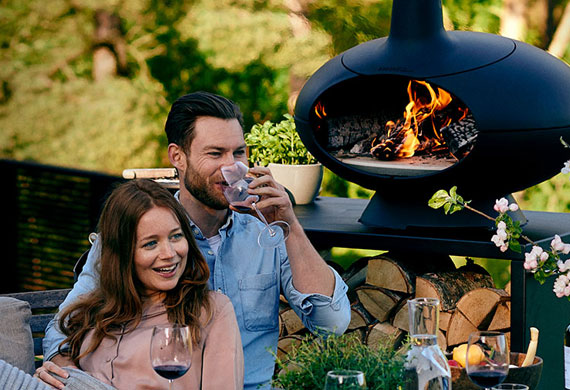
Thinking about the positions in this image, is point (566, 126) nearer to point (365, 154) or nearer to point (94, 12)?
point (365, 154)

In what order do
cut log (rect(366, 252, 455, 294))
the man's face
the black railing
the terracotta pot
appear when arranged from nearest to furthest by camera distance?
the man's face → cut log (rect(366, 252, 455, 294)) → the terracotta pot → the black railing

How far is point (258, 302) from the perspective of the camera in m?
2.57

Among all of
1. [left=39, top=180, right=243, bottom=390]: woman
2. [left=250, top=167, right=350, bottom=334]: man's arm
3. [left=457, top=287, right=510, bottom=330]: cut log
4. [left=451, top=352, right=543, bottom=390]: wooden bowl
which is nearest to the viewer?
[left=451, top=352, right=543, bottom=390]: wooden bowl

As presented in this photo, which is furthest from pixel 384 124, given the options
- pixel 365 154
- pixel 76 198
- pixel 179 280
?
pixel 76 198

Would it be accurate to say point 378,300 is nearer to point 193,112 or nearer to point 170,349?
point 193,112

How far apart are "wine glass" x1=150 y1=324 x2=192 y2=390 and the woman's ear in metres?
0.95

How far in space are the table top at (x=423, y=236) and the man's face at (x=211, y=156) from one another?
2.24 feet

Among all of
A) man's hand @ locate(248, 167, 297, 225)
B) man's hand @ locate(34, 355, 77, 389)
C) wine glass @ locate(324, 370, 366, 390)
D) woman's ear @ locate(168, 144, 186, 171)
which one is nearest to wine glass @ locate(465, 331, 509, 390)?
wine glass @ locate(324, 370, 366, 390)

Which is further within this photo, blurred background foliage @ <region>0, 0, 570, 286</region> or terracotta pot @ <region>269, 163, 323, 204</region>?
blurred background foliage @ <region>0, 0, 570, 286</region>

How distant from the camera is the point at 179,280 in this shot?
2.26 metres

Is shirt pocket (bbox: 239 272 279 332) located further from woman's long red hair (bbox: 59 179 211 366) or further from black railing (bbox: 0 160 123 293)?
black railing (bbox: 0 160 123 293)

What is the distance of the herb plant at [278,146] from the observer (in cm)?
383

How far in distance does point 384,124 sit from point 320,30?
446 centimetres

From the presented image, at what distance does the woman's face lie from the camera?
220 centimetres
